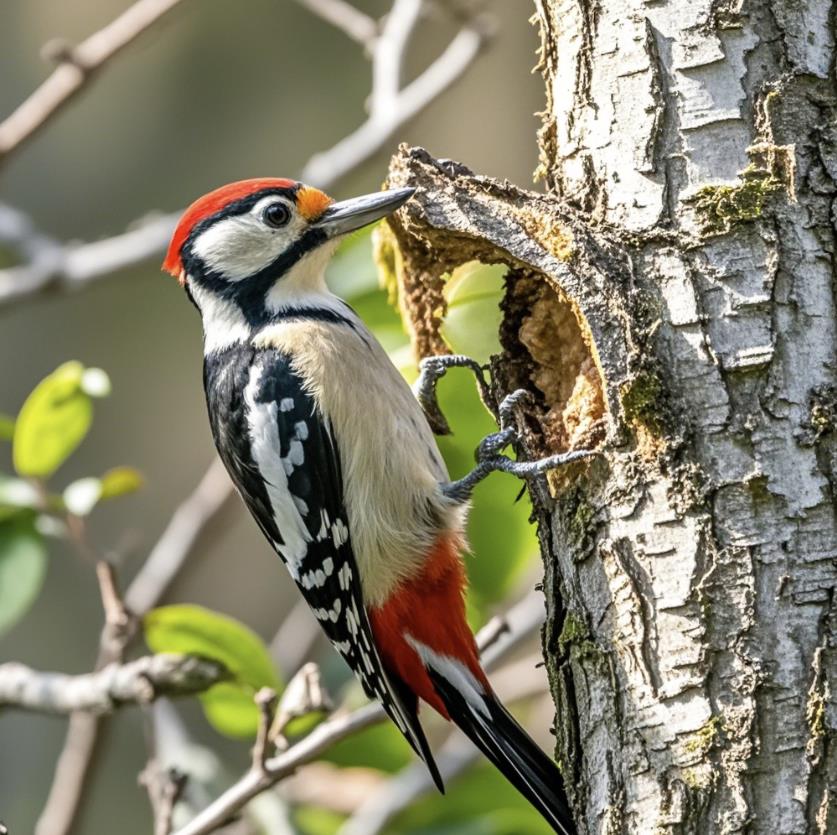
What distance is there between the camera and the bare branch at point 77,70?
3.62 metres

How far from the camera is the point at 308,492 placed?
309 centimetres

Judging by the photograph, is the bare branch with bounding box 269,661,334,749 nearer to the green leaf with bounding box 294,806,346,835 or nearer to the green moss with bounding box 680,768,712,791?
the green moss with bounding box 680,768,712,791

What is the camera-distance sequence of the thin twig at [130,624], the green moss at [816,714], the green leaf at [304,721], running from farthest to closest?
the thin twig at [130,624] → the green leaf at [304,721] → the green moss at [816,714]

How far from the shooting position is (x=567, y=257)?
2.27 metres

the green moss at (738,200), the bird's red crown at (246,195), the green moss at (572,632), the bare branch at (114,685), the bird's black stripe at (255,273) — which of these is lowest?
the bare branch at (114,685)

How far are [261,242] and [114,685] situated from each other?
1.16 metres

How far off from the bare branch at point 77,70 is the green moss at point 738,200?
6.39 feet

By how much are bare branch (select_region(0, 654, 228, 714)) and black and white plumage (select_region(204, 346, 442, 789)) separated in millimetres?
304

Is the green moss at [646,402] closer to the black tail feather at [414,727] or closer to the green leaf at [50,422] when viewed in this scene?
the black tail feather at [414,727]

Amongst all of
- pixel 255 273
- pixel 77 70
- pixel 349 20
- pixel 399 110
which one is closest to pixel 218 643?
pixel 255 273

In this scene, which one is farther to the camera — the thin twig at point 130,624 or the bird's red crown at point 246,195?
the thin twig at point 130,624

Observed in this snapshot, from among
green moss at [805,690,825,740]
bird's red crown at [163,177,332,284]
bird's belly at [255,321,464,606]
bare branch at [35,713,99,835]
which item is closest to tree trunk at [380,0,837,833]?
green moss at [805,690,825,740]

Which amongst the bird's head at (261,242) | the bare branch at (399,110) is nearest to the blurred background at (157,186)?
the bare branch at (399,110)

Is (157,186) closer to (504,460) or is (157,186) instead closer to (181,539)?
(181,539)
